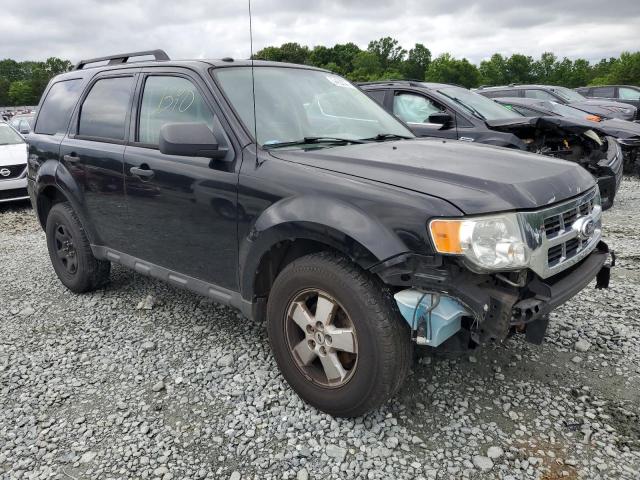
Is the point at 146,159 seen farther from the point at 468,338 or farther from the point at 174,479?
the point at 468,338

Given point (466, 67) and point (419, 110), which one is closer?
point (419, 110)

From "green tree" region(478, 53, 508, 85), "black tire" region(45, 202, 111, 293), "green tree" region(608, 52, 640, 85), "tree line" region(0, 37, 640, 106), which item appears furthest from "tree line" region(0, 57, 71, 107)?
"black tire" region(45, 202, 111, 293)

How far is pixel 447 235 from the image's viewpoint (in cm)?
220

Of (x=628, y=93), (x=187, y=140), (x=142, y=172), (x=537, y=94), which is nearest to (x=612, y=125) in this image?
(x=537, y=94)

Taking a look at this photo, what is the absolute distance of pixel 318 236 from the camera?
252 centimetres

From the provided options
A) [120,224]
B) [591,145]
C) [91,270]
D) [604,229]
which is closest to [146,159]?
[120,224]

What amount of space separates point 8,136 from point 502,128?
870cm

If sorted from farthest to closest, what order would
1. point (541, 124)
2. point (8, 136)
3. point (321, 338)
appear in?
point (8, 136) → point (541, 124) → point (321, 338)

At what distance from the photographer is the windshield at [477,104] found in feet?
23.2

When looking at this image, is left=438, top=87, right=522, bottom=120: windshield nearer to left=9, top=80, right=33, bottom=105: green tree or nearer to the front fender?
the front fender

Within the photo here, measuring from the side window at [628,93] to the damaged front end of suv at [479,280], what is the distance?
62.4ft

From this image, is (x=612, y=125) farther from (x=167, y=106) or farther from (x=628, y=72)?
(x=628, y=72)

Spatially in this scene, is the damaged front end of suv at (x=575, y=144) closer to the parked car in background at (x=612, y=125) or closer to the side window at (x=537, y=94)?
the parked car in background at (x=612, y=125)

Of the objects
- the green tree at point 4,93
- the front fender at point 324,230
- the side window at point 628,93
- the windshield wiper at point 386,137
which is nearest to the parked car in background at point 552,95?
the side window at point 628,93
